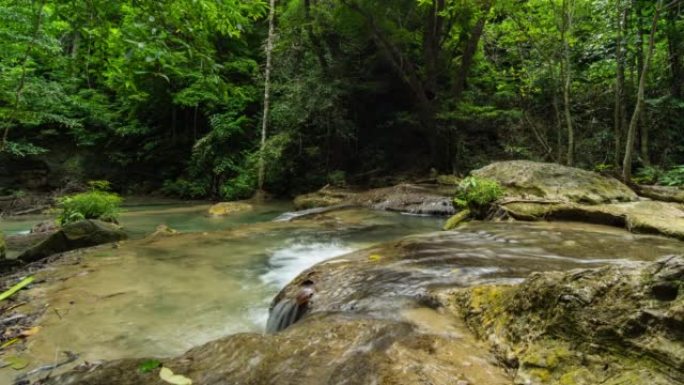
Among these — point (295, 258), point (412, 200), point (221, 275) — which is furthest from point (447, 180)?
point (221, 275)

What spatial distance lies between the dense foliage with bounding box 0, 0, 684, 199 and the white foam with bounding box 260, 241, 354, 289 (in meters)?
4.86

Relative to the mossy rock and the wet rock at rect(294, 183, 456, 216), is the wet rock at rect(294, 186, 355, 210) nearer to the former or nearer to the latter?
the wet rock at rect(294, 183, 456, 216)

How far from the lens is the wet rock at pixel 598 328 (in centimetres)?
177

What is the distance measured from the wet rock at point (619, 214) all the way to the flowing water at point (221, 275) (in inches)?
12.2

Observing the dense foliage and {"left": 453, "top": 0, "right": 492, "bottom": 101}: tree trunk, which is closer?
the dense foliage

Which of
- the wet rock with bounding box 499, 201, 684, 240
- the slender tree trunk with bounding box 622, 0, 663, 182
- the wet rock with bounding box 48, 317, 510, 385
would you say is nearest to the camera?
the wet rock with bounding box 48, 317, 510, 385

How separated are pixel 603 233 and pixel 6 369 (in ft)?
21.1

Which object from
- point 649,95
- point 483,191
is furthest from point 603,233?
point 649,95

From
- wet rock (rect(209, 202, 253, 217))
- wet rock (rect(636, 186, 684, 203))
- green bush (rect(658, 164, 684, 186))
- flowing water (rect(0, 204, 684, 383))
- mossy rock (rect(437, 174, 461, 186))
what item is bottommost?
wet rock (rect(209, 202, 253, 217))

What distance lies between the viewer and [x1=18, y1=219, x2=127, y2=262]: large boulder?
6961 mm

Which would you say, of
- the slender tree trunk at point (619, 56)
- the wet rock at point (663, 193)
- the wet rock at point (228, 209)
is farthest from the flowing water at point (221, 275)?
the slender tree trunk at point (619, 56)

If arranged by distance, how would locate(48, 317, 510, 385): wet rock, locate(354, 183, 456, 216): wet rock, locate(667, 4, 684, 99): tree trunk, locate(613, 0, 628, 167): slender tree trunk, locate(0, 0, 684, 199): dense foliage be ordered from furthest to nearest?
locate(354, 183, 456, 216): wet rock < locate(0, 0, 684, 199): dense foliage < locate(667, 4, 684, 99): tree trunk < locate(613, 0, 628, 167): slender tree trunk < locate(48, 317, 510, 385): wet rock

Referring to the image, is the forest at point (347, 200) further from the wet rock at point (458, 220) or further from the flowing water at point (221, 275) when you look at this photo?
the wet rock at point (458, 220)

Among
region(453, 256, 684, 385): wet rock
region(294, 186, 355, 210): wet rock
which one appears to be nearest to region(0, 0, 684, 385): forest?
region(453, 256, 684, 385): wet rock
